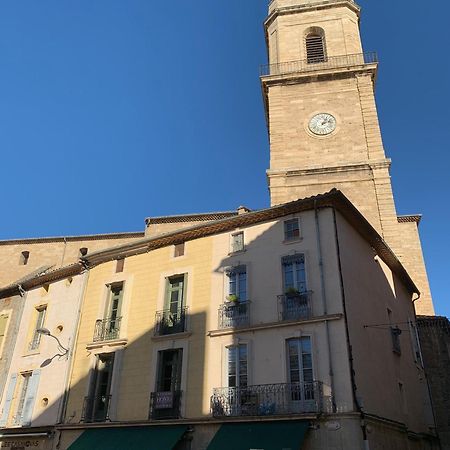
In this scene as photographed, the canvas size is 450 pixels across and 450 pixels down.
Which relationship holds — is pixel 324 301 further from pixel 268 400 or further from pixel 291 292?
pixel 268 400

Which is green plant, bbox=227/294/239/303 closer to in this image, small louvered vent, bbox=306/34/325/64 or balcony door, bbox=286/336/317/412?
balcony door, bbox=286/336/317/412

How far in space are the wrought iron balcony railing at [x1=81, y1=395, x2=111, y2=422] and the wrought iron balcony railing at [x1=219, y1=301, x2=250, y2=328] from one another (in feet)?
15.1

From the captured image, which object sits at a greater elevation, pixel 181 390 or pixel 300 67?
pixel 300 67

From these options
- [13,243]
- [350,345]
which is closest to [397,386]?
[350,345]

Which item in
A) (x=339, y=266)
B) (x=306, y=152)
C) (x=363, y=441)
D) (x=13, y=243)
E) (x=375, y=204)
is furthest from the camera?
(x=13, y=243)

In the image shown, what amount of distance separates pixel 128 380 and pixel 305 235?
730cm

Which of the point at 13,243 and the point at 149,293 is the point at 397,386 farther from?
the point at 13,243

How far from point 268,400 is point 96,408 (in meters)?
6.24

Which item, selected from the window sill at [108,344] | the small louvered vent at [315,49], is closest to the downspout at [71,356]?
the window sill at [108,344]

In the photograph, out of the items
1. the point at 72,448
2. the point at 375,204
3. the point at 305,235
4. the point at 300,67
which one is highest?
the point at 300,67

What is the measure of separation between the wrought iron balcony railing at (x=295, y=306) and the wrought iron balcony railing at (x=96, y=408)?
6.43 m

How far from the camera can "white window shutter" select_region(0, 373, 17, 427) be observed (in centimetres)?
1806

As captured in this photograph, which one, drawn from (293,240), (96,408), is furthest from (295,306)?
(96,408)

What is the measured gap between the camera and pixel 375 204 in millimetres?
24141
